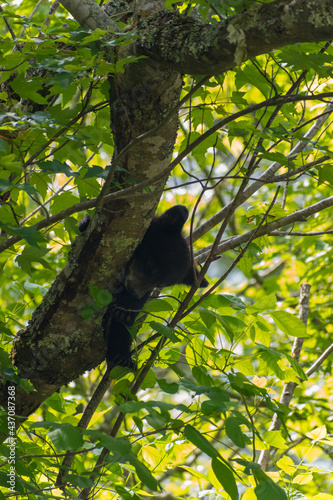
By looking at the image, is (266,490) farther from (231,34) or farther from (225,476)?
(231,34)

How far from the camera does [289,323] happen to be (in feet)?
6.51

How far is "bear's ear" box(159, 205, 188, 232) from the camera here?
2.73 metres

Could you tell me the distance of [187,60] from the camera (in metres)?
1.55

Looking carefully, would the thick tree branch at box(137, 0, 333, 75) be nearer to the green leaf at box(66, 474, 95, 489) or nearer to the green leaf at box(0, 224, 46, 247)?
the green leaf at box(0, 224, 46, 247)

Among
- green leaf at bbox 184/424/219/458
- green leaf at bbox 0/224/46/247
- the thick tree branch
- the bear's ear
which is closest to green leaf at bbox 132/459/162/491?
green leaf at bbox 184/424/219/458

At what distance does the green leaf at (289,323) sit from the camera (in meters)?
1.97

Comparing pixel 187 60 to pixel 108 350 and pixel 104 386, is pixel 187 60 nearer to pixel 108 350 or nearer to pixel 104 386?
pixel 108 350

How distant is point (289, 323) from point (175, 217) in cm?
103

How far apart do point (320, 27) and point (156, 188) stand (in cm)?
82

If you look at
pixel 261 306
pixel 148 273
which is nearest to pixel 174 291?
pixel 148 273

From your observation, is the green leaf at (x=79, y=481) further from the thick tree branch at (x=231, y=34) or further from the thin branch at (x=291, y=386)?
the thin branch at (x=291, y=386)

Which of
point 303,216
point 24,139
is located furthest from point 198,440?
point 303,216

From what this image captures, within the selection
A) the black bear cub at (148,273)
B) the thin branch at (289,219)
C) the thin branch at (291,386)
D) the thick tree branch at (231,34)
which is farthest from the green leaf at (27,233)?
the thin branch at (291,386)

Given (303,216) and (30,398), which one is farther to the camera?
(303,216)
